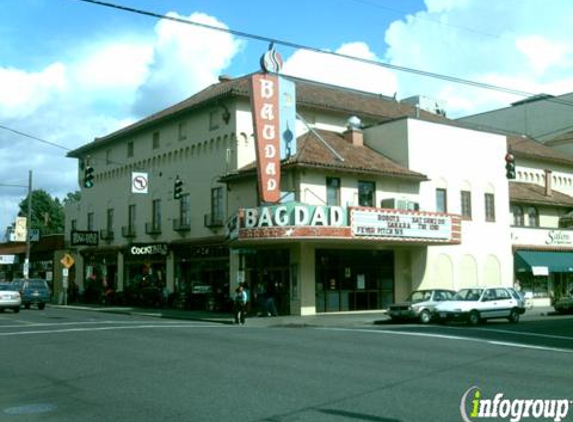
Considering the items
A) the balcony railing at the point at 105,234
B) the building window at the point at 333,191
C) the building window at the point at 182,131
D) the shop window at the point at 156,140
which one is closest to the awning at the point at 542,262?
the building window at the point at 333,191

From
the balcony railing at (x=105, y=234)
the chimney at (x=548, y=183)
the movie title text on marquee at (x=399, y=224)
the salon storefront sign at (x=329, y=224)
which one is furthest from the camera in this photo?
the balcony railing at (x=105, y=234)

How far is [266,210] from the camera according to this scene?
28.7 meters

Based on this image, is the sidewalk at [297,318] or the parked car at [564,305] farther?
A: the parked car at [564,305]

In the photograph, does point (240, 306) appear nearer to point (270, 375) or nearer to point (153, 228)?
point (270, 375)

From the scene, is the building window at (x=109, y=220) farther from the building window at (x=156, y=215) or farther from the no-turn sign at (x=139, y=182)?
the no-turn sign at (x=139, y=182)

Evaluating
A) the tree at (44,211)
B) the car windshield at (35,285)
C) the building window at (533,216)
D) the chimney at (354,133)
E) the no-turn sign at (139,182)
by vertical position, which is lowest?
the car windshield at (35,285)

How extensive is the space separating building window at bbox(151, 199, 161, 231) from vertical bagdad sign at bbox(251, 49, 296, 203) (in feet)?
43.4

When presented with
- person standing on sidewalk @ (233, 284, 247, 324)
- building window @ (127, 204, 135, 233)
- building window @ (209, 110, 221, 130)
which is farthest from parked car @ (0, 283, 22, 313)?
building window @ (209, 110, 221, 130)

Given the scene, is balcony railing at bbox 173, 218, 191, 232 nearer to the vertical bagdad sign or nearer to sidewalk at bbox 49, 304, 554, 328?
sidewalk at bbox 49, 304, 554, 328

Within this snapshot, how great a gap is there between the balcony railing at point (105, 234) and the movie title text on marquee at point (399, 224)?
2192cm

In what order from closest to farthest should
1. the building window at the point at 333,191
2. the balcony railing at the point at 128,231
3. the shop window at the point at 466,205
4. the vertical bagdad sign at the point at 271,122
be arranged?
1. the vertical bagdad sign at the point at 271,122
2. the building window at the point at 333,191
3. the shop window at the point at 466,205
4. the balcony railing at the point at 128,231

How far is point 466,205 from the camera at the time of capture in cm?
3866

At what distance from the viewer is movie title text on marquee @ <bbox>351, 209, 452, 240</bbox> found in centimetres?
3017

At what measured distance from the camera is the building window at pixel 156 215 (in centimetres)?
4150
